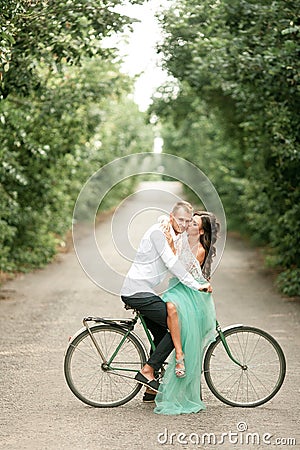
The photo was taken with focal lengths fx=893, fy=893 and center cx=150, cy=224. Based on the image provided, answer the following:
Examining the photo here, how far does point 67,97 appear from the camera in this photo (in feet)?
60.9

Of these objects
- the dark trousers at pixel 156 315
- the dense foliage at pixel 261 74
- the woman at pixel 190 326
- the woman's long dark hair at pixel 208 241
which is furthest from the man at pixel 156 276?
the dense foliage at pixel 261 74

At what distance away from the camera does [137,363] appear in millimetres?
7891

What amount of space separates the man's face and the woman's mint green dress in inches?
15.8

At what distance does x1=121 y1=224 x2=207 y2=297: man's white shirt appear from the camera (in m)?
7.53

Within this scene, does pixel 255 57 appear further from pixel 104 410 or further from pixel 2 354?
pixel 104 410

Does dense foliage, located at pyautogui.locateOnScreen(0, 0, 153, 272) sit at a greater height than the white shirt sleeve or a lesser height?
greater

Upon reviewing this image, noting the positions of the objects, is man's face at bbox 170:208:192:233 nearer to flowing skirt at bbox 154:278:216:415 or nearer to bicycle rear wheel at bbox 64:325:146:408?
flowing skirt at bbox 154:278:216:415

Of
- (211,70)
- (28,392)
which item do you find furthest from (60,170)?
(28,392)

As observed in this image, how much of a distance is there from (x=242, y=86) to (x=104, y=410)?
9.44 meters

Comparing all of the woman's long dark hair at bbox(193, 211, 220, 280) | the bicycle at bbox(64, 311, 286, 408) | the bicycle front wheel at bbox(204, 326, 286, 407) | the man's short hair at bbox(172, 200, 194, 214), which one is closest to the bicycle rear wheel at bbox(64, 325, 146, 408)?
the bicycle at bbox(64, 311, 286, 408)

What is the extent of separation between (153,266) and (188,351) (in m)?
0.79

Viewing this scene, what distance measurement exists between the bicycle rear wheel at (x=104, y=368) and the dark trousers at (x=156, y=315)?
0.61ft

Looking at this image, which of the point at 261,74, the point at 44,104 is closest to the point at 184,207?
the point at 261,74

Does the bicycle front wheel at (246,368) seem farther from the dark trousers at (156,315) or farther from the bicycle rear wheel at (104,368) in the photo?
the bicycle rear wheel at (104,368)
